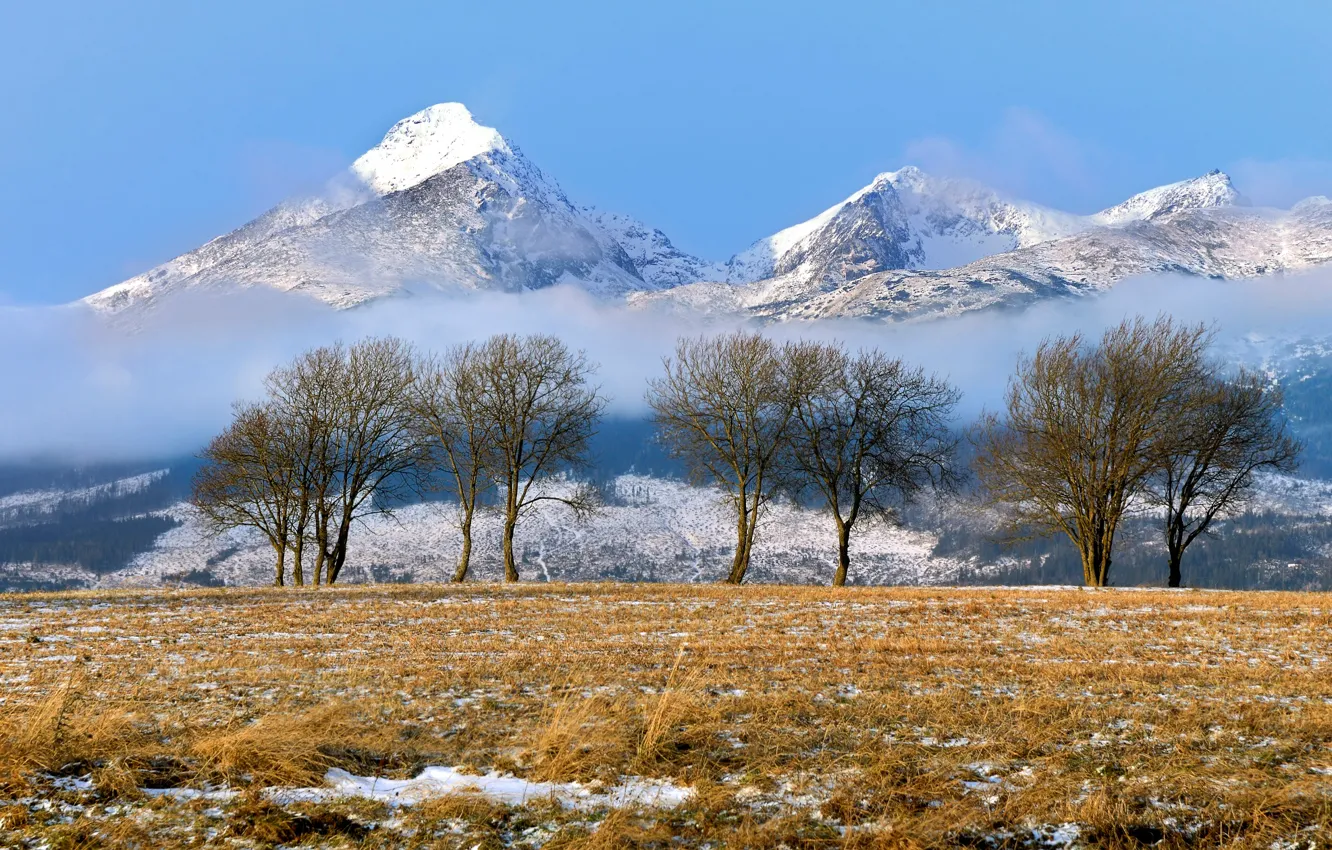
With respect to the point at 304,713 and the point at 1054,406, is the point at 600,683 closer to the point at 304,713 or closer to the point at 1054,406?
the point at 304,713

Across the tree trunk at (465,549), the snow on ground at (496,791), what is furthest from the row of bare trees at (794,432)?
the snow on ground at (496,791)

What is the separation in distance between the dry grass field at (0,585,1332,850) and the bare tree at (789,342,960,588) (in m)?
24.8

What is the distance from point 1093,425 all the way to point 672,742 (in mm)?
37028

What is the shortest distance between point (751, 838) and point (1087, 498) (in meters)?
39.1

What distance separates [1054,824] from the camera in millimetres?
5910

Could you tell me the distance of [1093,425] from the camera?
38375 millimetres

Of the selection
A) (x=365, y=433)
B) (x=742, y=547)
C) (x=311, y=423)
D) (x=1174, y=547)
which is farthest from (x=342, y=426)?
(x=1174, y=547)

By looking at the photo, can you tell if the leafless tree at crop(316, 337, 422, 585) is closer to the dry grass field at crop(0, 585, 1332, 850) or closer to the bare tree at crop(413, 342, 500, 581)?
the bare tree at crop(413, 342, 500, 581)

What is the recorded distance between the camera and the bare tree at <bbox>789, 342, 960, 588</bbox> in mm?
40219

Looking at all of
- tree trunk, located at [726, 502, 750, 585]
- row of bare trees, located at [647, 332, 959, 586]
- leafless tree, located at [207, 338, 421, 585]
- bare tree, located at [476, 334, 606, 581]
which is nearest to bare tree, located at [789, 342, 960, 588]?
row of bare trees, located at [647, 332, 959, 586]

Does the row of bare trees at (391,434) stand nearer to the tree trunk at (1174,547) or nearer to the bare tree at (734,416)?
the bare tree at (734,416)

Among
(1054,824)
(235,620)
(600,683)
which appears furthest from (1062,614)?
(235,620)

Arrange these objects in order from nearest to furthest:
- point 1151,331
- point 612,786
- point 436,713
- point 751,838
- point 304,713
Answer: point 751,838 → point 612,786 → point 304,713 → point 436,713 → point 1151,331

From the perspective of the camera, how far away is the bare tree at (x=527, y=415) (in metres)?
41.9
